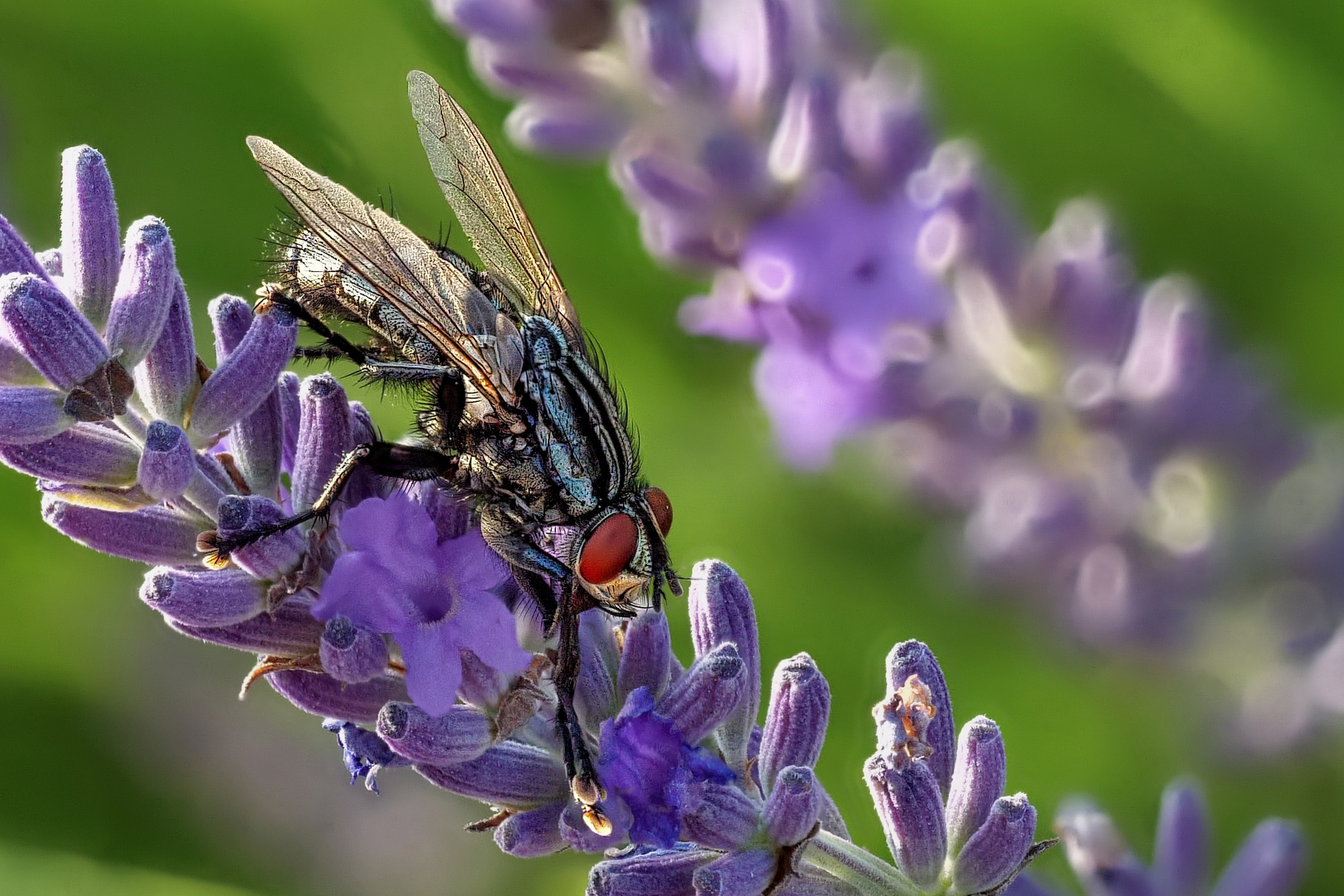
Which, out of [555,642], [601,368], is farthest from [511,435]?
[601,368]

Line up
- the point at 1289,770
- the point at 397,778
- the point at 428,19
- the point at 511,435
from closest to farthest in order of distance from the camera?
the point at 511,435
the point at 1289,770
the point at 428,19
the point at 397,778

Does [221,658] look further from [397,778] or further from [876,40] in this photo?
[876,40]

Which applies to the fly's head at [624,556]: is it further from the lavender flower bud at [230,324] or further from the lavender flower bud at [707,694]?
the lavender flower bud at [230,324]

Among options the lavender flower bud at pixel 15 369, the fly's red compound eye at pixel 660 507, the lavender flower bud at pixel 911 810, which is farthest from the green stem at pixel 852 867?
the lavender flower bud at pixel 15 369

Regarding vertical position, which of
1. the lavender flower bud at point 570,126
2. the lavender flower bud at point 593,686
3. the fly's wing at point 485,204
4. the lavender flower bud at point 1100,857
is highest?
the lavender flower bud at point 570,126

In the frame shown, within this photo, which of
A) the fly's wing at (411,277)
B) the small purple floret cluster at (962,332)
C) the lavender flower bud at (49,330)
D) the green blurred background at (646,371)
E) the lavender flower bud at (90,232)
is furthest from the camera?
the green blurred background at (646,371)
